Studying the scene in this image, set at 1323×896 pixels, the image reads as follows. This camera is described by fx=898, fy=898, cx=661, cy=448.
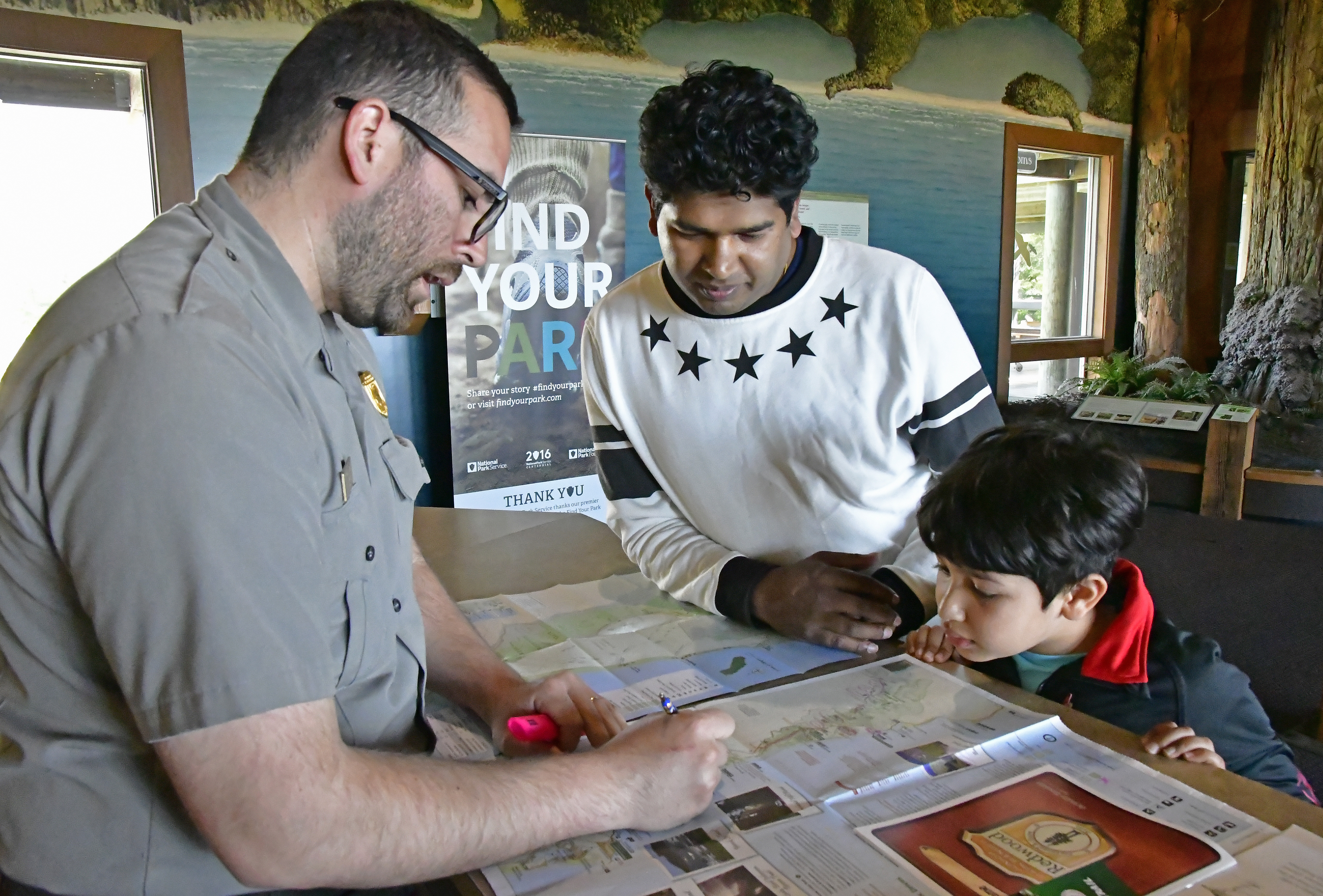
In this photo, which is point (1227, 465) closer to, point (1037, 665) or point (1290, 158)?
point (1290, 158)

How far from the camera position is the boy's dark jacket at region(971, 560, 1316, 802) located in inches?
45.1

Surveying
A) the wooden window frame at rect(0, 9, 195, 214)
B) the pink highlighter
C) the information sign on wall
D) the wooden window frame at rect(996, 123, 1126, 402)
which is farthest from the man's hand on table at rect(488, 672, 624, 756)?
the wooden window frame at rect(996, 123, 1126, 402)

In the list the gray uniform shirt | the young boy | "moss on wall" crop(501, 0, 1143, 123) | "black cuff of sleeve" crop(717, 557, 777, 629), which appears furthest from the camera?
"moss on wall" crop(501, 0, 1143, 123)

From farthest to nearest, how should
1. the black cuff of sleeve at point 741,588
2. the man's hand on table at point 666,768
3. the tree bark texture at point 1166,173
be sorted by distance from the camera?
the tree bark texture at point 1166,173 < the black cuff of sleeve at point 741,588 < the man's hand on table at point 666,768

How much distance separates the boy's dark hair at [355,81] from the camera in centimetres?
94

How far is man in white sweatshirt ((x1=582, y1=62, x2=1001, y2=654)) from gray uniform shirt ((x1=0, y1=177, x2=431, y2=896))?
71cm

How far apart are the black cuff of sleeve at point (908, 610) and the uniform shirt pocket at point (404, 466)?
70 centimetres

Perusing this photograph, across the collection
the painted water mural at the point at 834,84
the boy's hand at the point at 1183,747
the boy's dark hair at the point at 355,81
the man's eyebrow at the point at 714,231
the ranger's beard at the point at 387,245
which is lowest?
the boy's hand at the point at 1183,747

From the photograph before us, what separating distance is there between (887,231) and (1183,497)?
2.13 metres

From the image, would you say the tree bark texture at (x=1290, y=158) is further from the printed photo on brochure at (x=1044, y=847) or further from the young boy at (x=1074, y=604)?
the printed photo on brochure at (x=1044, y=847)

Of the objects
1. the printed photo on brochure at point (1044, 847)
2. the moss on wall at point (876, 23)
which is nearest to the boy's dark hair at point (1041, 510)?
the printed photo on brochure at point (1044, 847)

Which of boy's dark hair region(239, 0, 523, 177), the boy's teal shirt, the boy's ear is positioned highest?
boy's dark hair region(239, 0, 523, 177)

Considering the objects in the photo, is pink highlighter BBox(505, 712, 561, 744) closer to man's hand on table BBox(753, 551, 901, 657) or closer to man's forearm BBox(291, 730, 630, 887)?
man's forearm BBox(291, 730, 630, 887)

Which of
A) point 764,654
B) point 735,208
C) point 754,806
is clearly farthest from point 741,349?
point 754,806
